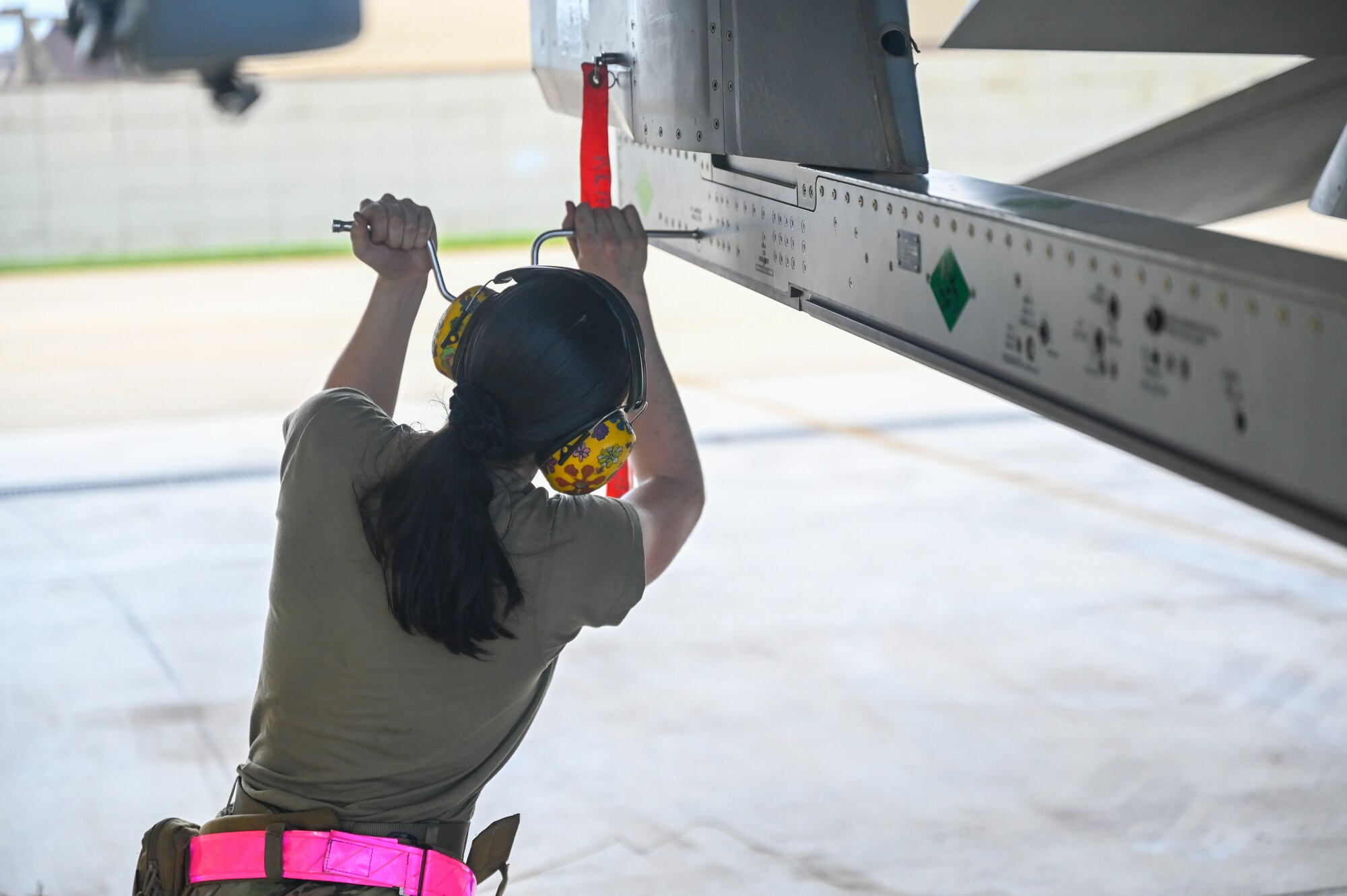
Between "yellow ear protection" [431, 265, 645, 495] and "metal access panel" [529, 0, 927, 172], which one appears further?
"metal access panel" [529, 0, 927, 172]

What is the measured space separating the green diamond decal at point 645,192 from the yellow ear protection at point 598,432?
1.25 meters

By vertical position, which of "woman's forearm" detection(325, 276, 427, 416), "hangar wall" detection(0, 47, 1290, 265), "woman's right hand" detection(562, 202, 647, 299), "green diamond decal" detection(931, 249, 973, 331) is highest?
"hangar wall" detection(0, 47, 1290, 265)

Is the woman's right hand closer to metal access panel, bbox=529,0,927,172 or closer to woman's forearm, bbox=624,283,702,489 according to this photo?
woman's forearm, bbox=624,283,702,489

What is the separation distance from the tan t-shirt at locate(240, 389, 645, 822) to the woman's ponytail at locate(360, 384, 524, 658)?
53 millimetres

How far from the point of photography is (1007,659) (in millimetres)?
5215

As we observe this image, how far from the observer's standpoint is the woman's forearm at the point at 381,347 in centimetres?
230

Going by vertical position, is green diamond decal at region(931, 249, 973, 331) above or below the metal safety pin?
below

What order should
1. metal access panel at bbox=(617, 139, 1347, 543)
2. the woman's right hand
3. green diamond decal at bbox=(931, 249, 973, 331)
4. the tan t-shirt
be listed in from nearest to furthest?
metal access panel at bbox=(617, 139, 1347, 543) < green diamond decal at bbox=(931, 249, 973, 331) < the tan t-shirt < the woman's right hand

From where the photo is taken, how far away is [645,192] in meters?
3.26

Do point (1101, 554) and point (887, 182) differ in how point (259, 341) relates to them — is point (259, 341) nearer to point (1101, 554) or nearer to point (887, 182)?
point (1101, 554)

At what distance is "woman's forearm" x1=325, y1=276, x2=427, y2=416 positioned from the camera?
7.54ft

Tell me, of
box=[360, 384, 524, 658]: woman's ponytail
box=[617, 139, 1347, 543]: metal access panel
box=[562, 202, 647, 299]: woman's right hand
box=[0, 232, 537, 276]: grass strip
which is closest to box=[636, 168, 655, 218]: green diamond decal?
box=[562, 202, 647, 299]: woman's right hand

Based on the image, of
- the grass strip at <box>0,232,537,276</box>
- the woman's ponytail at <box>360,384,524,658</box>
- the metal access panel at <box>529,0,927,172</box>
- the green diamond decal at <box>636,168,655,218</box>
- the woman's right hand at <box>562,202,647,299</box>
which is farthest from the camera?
the grass strip at <box>0,232,537,276</box>

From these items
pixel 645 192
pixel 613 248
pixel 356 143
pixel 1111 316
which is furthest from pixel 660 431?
pixel 356 143
